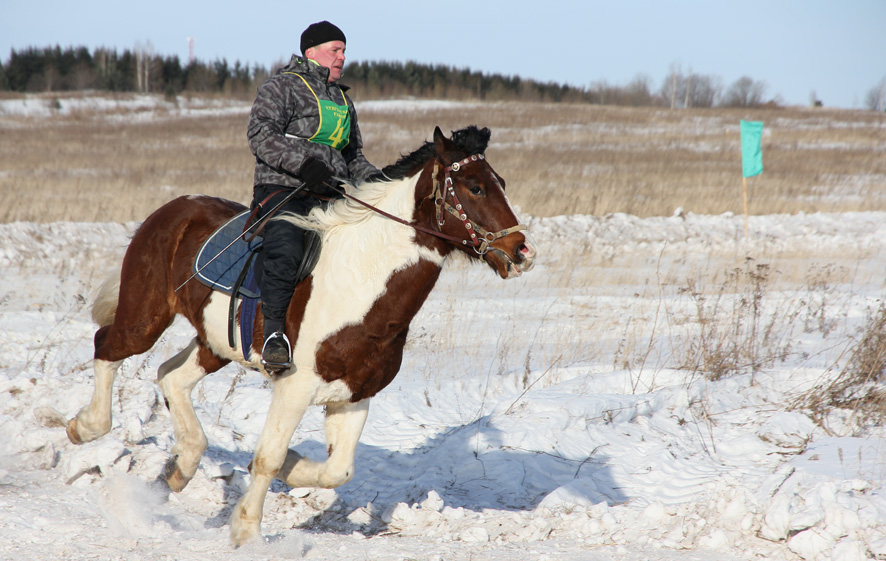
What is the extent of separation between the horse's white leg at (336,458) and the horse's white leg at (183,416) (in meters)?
0.87

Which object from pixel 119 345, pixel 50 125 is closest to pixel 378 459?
pixel 119 345

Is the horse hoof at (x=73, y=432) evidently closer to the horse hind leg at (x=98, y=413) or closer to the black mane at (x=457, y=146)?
the horse hind leg at (x=98, y=413)

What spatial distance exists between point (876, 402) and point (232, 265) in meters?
5.71

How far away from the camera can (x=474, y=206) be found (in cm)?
388

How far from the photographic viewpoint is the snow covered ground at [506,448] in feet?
13.8

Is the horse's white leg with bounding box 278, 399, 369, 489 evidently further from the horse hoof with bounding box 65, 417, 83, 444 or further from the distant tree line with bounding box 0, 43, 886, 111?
the distant tree line with bounding box 0, 43, 886, 111

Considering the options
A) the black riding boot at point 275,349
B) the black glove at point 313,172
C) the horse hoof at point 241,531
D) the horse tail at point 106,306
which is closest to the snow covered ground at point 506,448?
the horse hoof at point 241,531

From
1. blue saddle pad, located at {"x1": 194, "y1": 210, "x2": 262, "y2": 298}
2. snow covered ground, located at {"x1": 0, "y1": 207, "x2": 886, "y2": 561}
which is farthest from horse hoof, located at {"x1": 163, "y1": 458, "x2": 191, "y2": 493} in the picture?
blue saddle pad, located at {"x1": 194, "y1": 210, "x2": 262, "y2": 298}

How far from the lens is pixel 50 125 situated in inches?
1528

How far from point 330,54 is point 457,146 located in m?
1.33

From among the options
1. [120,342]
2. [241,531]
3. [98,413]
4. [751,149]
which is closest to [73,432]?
[98,413]

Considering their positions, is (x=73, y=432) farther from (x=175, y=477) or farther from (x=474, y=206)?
(x=474, y=206)

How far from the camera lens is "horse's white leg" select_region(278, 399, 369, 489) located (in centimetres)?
452

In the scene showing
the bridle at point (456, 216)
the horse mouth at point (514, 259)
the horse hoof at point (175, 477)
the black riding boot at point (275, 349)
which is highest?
the bridle at point (456, 216)
